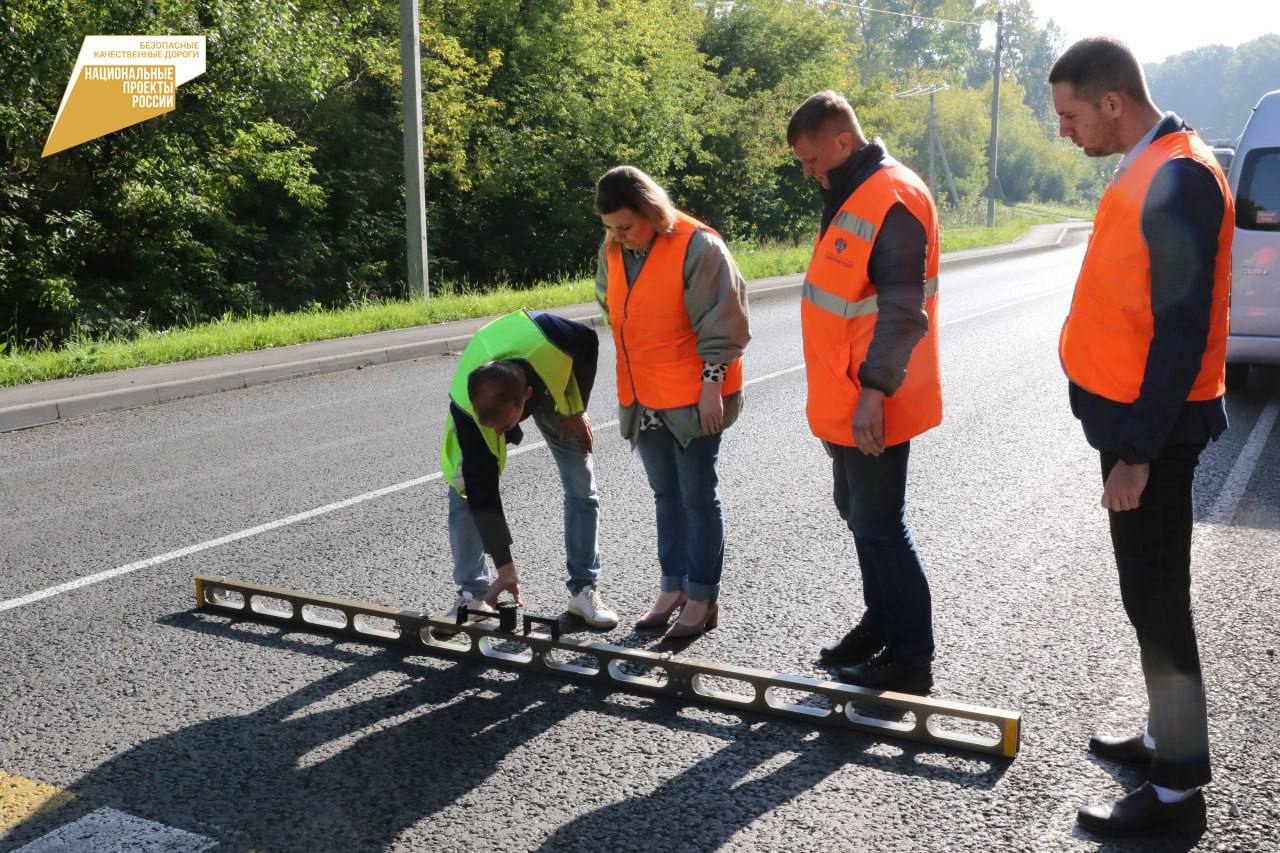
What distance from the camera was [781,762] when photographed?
350 cm

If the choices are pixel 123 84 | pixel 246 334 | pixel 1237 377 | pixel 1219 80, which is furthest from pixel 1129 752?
pixel 1219 80

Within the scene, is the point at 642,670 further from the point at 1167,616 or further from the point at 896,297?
the point at 1167,616

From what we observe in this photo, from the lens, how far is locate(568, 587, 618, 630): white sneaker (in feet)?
15.1

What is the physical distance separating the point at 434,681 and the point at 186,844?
47.6 inches

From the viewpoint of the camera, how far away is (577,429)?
14.7ft

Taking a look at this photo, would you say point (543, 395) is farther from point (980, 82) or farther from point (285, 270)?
point (980, 82)

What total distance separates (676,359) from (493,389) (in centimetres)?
92


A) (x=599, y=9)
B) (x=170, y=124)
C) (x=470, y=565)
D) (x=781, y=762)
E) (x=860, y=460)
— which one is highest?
(x=599, y=9)

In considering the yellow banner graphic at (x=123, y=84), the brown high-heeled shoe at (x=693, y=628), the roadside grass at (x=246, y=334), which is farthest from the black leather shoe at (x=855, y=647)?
the yellow banner graphic at (x=123, y=84)

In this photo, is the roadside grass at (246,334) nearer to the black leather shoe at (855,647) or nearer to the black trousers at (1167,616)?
the black leather shoe at (855,647)

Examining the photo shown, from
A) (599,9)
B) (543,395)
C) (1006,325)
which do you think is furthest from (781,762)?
(599,9)

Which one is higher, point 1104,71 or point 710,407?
point 1104,71

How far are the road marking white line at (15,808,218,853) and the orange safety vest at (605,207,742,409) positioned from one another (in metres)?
2.16

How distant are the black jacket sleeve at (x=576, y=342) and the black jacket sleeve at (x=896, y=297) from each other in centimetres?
104
